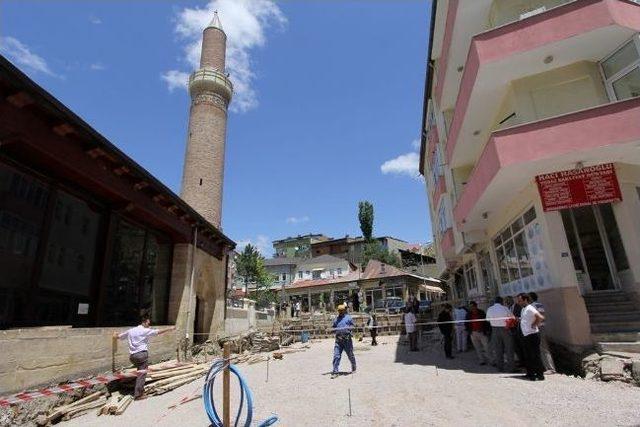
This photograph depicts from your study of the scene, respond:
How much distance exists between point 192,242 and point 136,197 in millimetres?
4229

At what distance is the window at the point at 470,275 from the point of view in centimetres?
2037

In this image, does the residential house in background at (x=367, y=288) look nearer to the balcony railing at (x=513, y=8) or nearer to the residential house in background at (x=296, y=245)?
the balcony railing at (x=513, y=8)

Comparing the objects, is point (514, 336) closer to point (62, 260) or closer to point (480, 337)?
point (480, 337)

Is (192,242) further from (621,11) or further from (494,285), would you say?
(621,11)

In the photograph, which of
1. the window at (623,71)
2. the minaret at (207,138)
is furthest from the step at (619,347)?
the minaret at (207,138)

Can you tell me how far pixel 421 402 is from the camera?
670 centimetres

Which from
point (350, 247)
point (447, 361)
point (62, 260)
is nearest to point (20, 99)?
point (62, 260)

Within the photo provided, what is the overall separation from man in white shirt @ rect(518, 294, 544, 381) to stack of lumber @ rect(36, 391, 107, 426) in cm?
876

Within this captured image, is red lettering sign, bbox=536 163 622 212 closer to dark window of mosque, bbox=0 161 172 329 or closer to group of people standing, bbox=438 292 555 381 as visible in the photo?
group of people standing, bbox=438 292 555 381

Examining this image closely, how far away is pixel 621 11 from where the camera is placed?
9094mm

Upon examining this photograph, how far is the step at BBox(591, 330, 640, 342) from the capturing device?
8.30 metres

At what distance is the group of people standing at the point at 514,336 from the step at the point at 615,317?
1226mm

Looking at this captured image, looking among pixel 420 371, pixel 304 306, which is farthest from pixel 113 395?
pixel 304 306

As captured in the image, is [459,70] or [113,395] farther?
[459,70]
